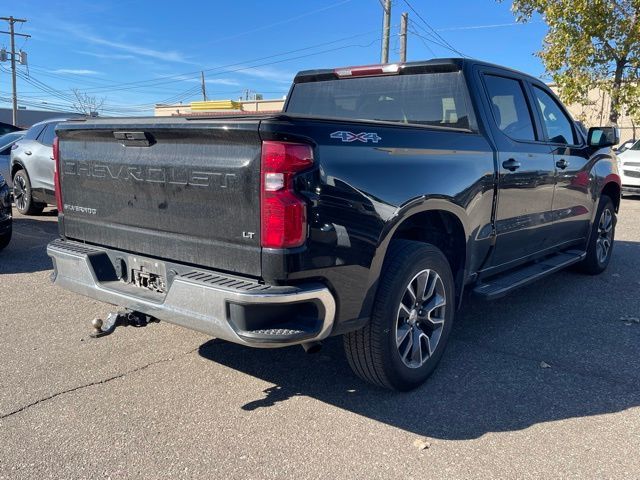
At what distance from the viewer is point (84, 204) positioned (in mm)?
3645

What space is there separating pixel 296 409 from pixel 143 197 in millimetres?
1507

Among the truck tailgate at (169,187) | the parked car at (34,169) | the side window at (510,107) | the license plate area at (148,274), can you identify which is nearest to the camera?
the truck tailgate at (169,187)

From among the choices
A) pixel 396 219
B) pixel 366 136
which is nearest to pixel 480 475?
pixel 396 219

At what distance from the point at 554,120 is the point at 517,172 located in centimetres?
133

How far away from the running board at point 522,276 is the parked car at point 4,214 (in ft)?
19.0

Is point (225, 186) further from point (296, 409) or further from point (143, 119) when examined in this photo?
point (296, 409)

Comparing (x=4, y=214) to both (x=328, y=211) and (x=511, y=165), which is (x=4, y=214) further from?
(x=511, y=165)

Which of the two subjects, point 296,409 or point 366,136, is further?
point 296,409

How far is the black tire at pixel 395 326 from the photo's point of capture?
313 cm

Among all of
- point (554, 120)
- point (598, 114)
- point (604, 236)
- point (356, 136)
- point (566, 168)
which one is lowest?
point (604, 236)

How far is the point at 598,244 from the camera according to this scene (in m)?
6.34

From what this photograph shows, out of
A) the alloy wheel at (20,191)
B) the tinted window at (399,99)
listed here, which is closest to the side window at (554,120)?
the tinted window at (399,99)

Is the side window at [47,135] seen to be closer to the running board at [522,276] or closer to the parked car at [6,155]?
the parked car at [6,155]

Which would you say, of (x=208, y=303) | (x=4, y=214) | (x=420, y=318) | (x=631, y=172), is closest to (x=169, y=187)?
(x=208, y=303)
